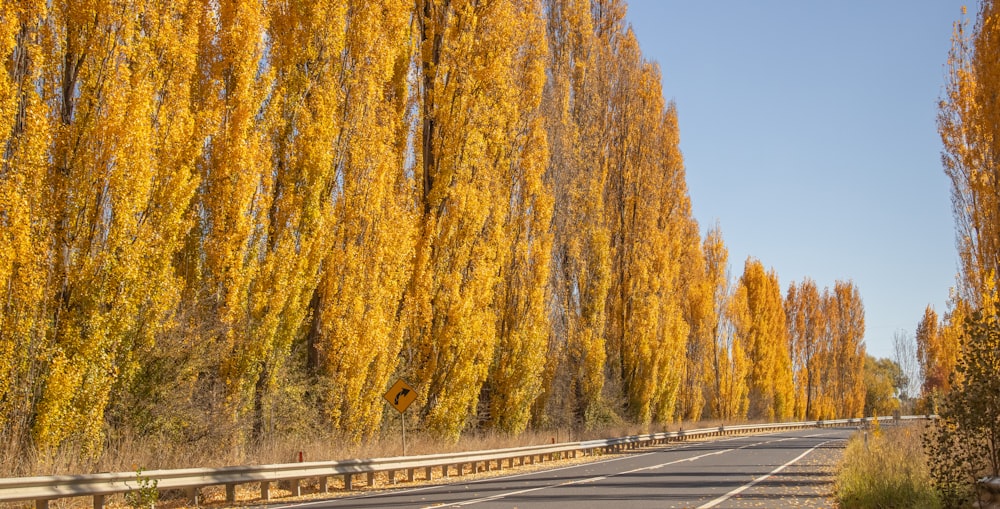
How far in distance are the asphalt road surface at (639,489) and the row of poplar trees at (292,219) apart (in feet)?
12.3

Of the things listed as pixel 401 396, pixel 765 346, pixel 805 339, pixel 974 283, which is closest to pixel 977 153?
pixel 974 283

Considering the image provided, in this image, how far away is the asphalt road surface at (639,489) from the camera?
45.2 feet

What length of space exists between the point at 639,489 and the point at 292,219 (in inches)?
344

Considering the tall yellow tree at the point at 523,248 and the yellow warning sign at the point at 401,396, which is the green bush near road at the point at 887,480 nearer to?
the yellow warning sign at the point at 401,396

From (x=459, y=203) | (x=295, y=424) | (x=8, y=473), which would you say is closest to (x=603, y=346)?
(x=459, y=203)

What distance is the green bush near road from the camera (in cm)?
1309

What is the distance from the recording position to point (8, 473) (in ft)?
40.8

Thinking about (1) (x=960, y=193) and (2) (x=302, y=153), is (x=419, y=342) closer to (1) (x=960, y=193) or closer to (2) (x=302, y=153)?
(2) (x=302, y=153)

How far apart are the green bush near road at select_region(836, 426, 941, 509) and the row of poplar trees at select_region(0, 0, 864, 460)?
33.5 feet

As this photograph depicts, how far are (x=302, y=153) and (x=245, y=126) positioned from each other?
1903mm

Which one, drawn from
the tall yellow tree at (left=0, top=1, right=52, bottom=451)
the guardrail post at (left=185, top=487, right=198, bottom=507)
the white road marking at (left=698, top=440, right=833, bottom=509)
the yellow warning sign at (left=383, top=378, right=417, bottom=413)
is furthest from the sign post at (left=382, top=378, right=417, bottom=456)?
the tall yellow tree at (left=0, top=1, right=52, bottom=451)

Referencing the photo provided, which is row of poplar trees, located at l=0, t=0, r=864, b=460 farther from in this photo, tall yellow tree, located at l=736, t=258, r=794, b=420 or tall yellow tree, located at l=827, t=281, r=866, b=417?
tall yellow tree, located at l=827, t=281, r=866, b=417

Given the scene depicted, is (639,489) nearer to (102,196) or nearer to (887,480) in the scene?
(887,480)

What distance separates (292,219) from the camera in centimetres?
1936
